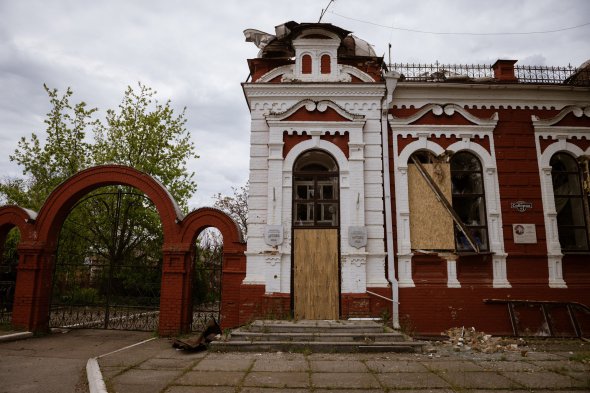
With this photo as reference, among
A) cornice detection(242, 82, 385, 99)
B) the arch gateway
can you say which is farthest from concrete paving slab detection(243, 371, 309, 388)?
cornice detection(242, 82, 385, 99)

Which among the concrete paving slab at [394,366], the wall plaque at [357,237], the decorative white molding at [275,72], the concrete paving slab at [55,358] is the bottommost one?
the concrete paving slab at [55,358]

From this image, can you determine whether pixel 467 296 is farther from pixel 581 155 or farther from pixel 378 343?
pixel 581 155

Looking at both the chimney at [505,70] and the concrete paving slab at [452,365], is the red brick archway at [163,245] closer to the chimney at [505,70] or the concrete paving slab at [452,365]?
the concrete paving slab at [452,365]

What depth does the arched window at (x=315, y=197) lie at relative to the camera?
31.2 feet

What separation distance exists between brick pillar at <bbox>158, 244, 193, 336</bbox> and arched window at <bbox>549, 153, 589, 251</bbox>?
29.9 feet

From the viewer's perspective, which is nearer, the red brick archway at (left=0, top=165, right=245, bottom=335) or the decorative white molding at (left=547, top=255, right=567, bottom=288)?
the red brick archway at (left=0, top=165, right=245, bottom=335)

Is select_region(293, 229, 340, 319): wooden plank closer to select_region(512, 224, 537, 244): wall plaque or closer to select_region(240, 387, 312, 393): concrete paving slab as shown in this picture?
select_region(240, 387, 312, 393): concrete paving slab

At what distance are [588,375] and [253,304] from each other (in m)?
6.00

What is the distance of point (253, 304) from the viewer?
29.0 feet

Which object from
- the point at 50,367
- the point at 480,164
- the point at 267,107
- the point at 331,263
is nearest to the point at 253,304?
the point at 331,263

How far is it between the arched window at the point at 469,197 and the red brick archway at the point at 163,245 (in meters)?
5.52

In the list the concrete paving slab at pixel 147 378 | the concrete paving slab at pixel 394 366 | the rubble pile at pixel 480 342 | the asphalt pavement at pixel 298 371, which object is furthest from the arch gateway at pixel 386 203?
the concrete paving slab at pixel 147 378

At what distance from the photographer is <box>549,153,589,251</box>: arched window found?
9852 millimetres

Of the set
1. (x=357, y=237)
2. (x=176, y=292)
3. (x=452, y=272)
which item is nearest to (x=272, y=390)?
(x=357, y=237)
